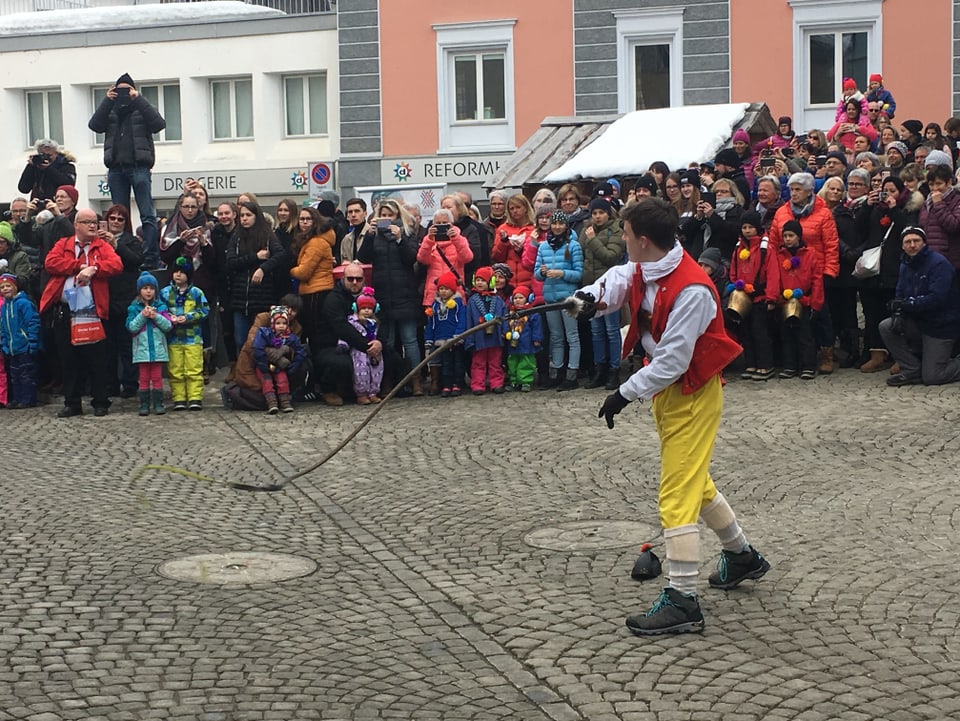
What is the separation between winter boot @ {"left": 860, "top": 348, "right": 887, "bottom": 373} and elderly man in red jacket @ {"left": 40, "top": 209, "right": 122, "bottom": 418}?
726 cm

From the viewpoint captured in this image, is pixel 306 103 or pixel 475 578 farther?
pixel 306 103

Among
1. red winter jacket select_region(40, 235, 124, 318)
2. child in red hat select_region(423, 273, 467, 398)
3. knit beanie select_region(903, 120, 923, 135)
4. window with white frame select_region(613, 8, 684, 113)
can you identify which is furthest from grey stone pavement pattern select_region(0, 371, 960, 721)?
window with white frame select_region(613, 8, 684, 113)

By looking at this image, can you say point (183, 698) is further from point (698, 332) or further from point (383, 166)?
point (383, 166)

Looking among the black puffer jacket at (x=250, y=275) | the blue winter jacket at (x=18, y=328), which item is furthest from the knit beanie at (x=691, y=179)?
the blue winter jacket at (x=18, y=328)

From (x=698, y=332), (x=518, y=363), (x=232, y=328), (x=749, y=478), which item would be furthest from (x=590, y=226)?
(x=698, y=332)

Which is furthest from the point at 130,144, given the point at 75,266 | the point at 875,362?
the point at 875,362

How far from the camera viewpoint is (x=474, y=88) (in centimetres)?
3397

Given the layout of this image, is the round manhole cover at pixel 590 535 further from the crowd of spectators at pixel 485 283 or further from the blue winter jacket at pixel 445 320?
the blue winter jacket at pixel 445 320

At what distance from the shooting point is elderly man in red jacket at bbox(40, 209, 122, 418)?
1471cm

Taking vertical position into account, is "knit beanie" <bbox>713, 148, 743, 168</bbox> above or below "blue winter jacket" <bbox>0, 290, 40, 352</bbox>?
above

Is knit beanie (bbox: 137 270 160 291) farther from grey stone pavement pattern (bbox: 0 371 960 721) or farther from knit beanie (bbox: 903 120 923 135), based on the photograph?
knit beanie (bbox: 903 120 923 135)

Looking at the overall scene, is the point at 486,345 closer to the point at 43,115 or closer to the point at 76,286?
the point at 76,286

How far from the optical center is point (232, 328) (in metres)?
16.4

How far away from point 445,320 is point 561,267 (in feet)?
4.11
